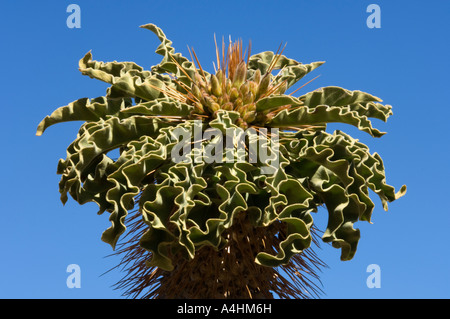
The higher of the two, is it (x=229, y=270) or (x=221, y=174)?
(x=221, y=174)

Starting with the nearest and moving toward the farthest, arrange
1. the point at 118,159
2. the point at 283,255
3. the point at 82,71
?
the point at 283,255, the point at 118,159, the point at 82,71

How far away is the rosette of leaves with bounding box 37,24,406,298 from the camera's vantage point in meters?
6.27

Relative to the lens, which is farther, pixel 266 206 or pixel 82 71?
pixel 82 71

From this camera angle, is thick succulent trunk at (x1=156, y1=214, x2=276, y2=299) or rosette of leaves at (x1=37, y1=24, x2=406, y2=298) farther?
thick succulent trunk at (x1=156, y1=214, x2=276, y2=299)

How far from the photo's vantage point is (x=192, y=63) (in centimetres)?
816

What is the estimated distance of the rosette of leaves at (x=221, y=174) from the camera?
627 centimetres

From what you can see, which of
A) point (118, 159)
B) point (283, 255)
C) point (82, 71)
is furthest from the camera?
point (82, 71)

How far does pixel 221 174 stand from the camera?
6.75 m

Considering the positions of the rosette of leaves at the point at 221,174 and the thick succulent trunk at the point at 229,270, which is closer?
the rosette of leaves at the point at 221,174

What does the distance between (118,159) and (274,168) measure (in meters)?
1.53
